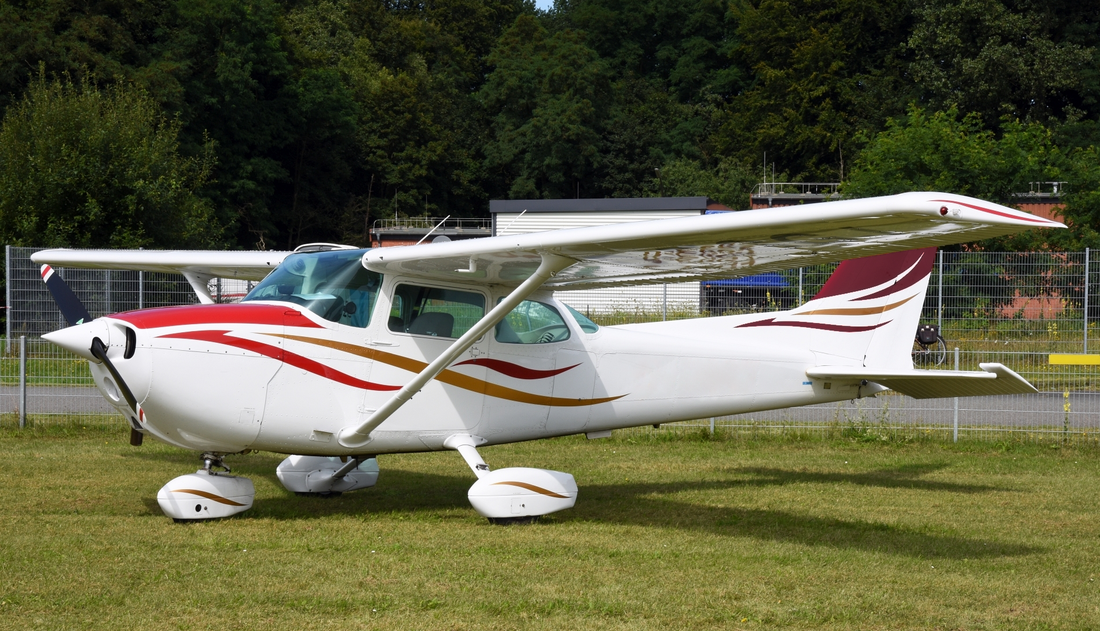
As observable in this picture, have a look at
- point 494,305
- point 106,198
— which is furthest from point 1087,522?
point 106,198

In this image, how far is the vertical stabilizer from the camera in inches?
391

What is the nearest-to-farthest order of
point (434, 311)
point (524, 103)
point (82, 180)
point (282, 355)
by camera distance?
point (282, 355) < point (434, 311) < point (82, 180) < point (524, 103)

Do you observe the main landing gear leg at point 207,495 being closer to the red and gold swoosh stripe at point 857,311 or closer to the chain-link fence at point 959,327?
the red and gold swoosh stripe at point 857,311

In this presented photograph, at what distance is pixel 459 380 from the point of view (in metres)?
8.44

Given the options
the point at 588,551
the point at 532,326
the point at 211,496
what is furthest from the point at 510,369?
the point at 211,496

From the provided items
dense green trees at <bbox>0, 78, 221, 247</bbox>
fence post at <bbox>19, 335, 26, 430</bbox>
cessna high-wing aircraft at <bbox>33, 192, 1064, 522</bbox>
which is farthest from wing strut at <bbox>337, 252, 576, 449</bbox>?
dense green trees at <bbox>0, 78, 221, 247</bbox>

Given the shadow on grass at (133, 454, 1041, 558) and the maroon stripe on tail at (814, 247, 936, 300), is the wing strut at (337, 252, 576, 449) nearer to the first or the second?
the shadow on grass at (133, 454, 1041, 558)

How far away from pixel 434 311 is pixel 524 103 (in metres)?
65.1

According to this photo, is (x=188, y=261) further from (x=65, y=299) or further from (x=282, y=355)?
(x=282, y=355)

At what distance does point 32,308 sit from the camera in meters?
14.0

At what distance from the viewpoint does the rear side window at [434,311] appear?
8.16m

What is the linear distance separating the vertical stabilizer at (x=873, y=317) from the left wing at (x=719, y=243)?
1858 mm

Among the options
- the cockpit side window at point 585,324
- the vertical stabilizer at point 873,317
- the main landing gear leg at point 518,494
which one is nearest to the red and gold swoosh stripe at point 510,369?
the cockpit side window at point 585,324

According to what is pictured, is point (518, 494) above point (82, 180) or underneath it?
underneath
